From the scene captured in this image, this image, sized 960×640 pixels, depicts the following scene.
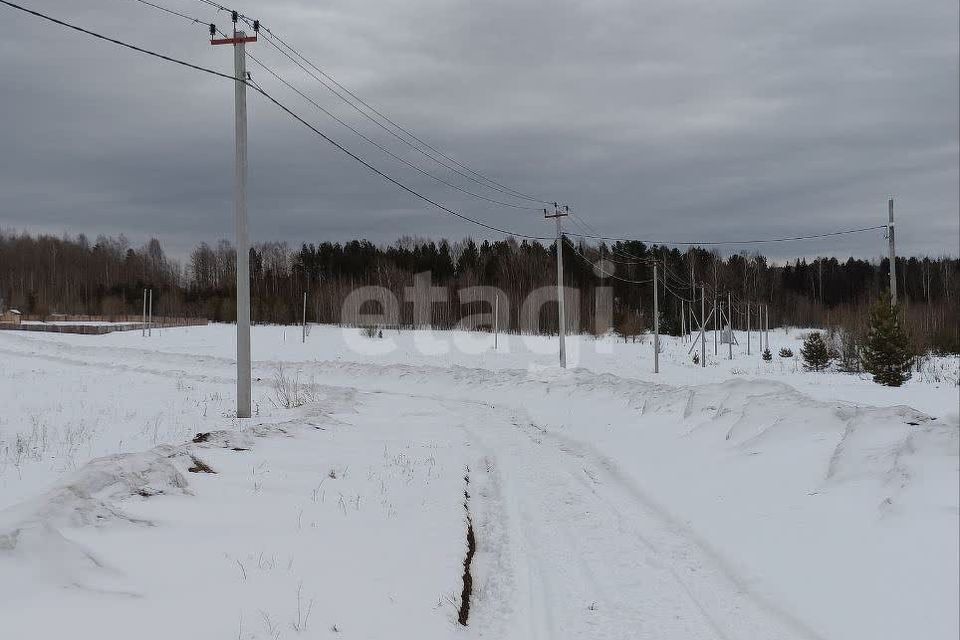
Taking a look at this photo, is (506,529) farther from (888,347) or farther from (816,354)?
(816,354)

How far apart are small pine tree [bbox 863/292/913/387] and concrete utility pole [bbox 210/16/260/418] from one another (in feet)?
74.0

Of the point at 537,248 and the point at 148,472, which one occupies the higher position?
the point at 537,248

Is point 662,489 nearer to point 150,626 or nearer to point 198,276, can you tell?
point 150,626

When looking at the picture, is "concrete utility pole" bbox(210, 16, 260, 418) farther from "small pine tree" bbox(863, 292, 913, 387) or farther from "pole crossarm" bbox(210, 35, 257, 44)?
"small pine tree" bbox(863, 292, 913, 387)

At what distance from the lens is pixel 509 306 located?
78.6m

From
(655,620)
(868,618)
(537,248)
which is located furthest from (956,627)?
(537,248)

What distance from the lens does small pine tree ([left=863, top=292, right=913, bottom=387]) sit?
25.0 meters

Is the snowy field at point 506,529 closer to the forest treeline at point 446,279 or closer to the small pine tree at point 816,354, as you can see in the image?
the small pine tree at point 816,354

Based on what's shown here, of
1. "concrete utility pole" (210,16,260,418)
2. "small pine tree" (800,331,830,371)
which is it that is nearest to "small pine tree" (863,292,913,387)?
"small pine tree" (800,331,830,371)

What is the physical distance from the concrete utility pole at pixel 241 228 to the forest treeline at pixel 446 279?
55.7m

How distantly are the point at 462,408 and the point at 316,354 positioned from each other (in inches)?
1207

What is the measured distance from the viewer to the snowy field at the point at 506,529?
4430mm

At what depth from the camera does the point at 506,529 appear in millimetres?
6758

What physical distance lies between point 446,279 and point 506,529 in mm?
86078
